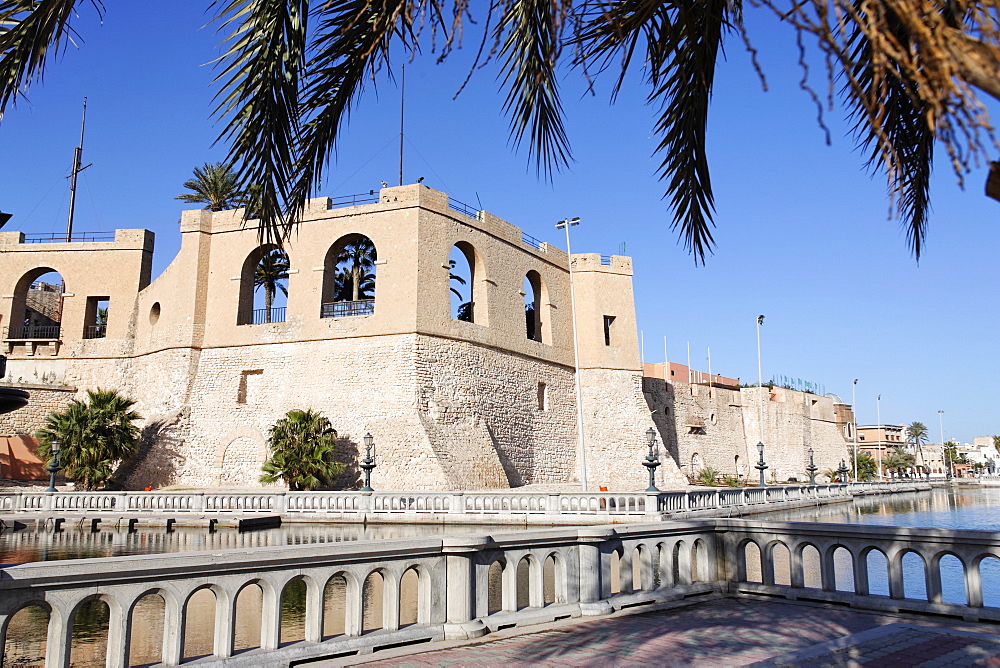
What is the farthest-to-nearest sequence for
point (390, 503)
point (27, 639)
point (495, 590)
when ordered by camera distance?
point (390, 503) < point (495, 590) < point (27, 639)

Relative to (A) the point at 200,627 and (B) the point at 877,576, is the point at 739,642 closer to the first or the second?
(A) the point at 200,627

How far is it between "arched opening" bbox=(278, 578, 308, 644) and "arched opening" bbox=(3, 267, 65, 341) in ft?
82.1

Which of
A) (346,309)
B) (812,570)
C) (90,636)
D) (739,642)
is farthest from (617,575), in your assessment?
(346,309)

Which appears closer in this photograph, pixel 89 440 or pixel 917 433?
pixel 89 440

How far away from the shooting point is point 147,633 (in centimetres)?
802

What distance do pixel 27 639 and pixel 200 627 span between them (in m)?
1.61

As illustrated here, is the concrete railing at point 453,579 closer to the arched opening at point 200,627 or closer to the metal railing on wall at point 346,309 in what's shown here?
the arched opening at point 200,627

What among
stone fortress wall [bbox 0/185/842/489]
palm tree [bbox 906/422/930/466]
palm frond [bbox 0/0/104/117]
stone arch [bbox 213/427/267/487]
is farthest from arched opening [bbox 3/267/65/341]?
palm tree [bbox 906/422/930/466]

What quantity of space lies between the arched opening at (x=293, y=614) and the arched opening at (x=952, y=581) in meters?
7.54

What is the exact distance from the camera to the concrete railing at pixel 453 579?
411 cm

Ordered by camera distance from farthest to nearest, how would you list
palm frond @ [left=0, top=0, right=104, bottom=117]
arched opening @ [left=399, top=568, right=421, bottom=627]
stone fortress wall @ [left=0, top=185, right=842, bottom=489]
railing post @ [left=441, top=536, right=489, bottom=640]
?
1. stone fortress wall @ [left=0, top=185, right=842, bottom=489]
2. arched opening @ [left=399, top=568, right=421, bottom=627]
3. railing post @ [left=441, top=536, right=489, bottom=640]
4. palm frond @ [left=0, top=0, right=104, bottom=117]

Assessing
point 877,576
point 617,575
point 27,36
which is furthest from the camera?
point 877,576

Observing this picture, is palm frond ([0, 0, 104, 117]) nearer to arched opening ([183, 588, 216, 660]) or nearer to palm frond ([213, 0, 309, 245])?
palm frond ([213, 0, 309, 245])

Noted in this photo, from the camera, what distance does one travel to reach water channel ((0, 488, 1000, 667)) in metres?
7.39
